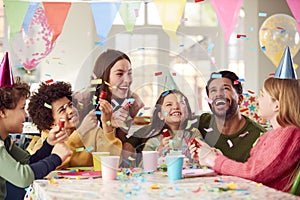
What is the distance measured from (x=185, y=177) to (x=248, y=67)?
583 cm

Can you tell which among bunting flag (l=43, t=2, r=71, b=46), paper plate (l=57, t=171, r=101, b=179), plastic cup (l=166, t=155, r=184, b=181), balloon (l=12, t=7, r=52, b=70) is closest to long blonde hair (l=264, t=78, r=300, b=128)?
plastic cup (l=166, t=155, r=184, b=181)

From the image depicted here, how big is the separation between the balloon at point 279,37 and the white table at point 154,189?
4.00 m

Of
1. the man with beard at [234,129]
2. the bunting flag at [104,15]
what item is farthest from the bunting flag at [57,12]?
the man with beard at [234,129]

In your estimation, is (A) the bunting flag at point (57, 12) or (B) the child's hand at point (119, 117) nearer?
(B) the child's hand at point (119, 117)

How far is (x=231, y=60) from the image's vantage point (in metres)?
7.98

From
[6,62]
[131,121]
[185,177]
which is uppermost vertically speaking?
[6,62]

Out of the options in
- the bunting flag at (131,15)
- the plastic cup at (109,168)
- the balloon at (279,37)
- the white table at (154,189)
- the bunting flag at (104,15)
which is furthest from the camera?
the balloon at (279,37)

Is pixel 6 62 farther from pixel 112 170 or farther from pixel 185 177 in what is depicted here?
pixel 185 177

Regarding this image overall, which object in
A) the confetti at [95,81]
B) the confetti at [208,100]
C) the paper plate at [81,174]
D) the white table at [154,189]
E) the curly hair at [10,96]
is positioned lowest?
the paper plate at [81,174]

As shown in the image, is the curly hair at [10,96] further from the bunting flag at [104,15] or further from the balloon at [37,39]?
the balloon at [37,39]

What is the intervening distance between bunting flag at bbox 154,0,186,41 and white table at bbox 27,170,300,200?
47.8 inches

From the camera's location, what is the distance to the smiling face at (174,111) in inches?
91.6

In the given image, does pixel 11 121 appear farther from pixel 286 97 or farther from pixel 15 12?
pixel 15 12

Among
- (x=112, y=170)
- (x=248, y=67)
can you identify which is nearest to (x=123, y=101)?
(x=112, y=170)
